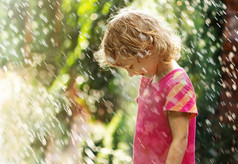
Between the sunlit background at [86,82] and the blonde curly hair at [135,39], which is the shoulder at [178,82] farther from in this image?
the sunlit background at [86,82]

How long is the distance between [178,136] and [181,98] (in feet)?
0.43

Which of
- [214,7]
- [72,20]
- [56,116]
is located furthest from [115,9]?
[56,116]

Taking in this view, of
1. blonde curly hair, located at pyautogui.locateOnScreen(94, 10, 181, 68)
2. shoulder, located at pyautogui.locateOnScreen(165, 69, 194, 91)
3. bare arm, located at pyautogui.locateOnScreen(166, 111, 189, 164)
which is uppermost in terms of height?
blonde curly hair, located at pyautogui.locateOnScreen(94, 10, 181, 68)

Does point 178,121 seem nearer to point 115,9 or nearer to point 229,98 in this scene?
point 229,98

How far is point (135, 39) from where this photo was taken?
1409 millimetres

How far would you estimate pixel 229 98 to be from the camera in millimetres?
2156

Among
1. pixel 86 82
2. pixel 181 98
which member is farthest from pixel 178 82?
pixel 86 82

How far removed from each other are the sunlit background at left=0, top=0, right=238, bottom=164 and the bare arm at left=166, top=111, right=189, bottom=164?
34.7 inches

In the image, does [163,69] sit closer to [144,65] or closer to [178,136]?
[144,65]

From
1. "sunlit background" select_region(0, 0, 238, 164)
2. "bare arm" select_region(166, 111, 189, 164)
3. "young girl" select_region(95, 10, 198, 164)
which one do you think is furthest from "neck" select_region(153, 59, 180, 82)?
"sunlit background" select_region(0, 0, 238, 164)

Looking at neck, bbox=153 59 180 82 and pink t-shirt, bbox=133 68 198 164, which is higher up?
neck, bbox=153 59 180 82

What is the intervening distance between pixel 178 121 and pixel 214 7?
106 cm

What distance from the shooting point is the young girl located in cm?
133

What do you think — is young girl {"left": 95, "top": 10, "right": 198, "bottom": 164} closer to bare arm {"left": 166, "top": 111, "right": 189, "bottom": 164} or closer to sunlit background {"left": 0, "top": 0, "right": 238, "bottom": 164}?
bare arm {"left": 166, "top": 111, "right": 189, "bottom": 164}
